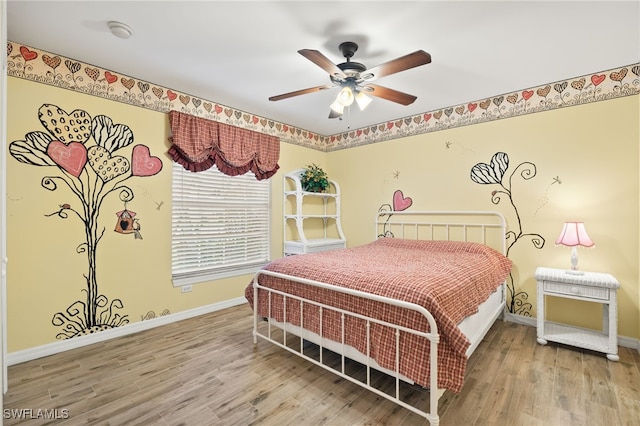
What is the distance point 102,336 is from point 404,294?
9.30 ft

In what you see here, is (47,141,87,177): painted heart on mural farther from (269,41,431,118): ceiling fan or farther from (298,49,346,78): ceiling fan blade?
(298,49,346,78): ceiling fan blade

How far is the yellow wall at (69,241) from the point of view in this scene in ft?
7.95

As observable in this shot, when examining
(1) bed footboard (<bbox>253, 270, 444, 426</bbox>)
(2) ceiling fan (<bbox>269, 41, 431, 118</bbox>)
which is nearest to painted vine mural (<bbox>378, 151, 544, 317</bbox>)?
(2) ceiling fan (<bbox>269, 41, 431, 118</bbox>)

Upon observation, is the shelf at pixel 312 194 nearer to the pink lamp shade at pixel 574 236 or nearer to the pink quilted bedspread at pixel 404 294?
the pink quilted bedspread at pixel 404 294

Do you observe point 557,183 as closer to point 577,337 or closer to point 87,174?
point 577,337

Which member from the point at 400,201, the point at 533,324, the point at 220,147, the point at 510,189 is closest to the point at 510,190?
the point at 510,189

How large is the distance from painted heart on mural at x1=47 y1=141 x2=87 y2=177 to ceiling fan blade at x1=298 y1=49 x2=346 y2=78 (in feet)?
7.39

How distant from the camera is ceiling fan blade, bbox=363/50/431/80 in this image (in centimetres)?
187

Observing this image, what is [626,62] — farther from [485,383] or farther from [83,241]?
[83,241]

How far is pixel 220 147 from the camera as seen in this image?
363 cm

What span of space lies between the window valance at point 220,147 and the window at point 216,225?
128mm

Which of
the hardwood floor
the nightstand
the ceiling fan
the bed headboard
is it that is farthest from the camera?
the bed headboard

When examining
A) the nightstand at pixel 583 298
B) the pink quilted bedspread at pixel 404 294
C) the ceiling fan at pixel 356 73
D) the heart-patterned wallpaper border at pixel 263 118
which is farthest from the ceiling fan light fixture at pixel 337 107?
the nightstand at pixel 583 298

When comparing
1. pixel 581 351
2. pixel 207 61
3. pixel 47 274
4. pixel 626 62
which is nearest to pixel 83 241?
pixel 47 274
